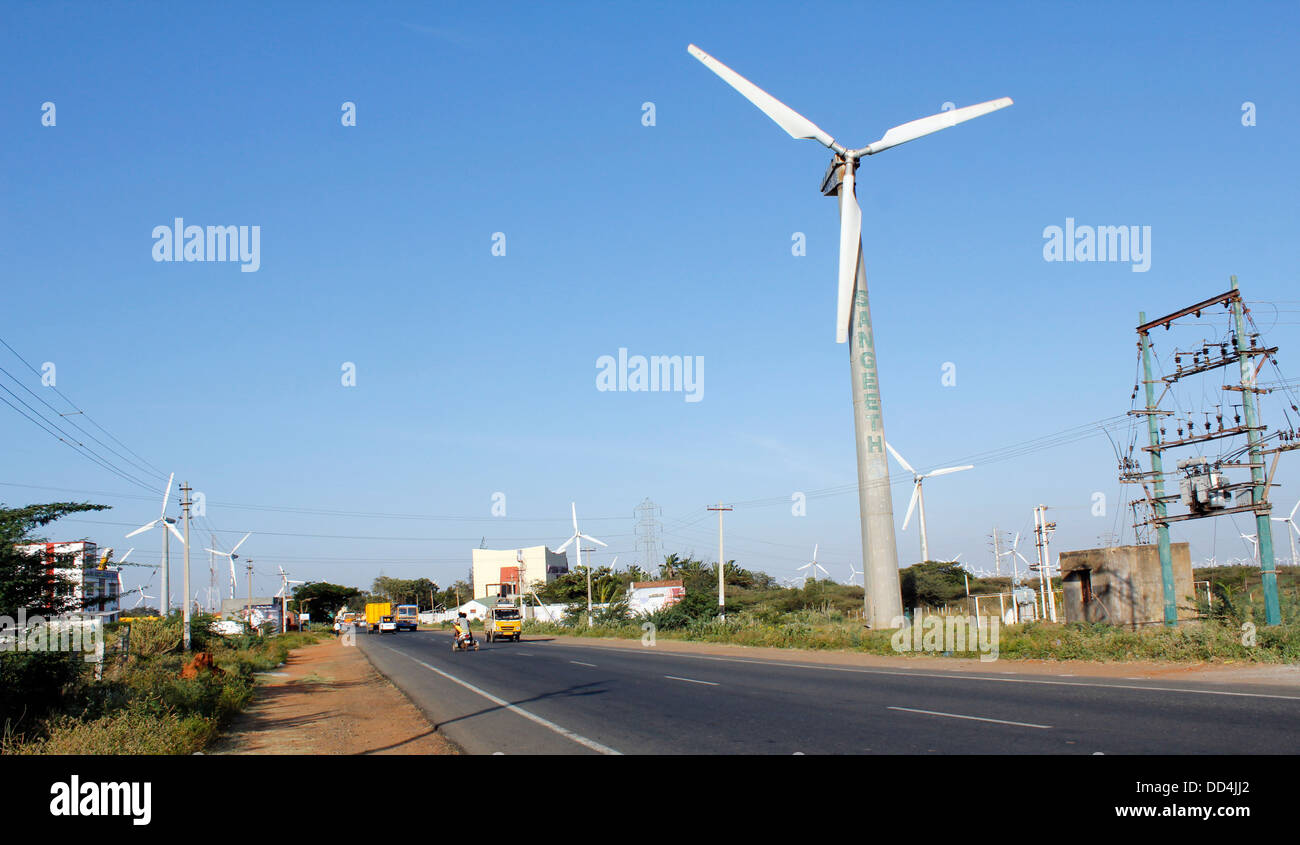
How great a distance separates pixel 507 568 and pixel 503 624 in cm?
7544

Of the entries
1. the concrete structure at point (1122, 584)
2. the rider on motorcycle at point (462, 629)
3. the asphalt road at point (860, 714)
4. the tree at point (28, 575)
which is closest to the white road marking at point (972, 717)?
the asphalt road at point (860, 714)

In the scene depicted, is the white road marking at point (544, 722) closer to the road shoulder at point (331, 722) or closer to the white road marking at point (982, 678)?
the road shoulder at point (331, 722)

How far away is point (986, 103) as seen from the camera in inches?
1284

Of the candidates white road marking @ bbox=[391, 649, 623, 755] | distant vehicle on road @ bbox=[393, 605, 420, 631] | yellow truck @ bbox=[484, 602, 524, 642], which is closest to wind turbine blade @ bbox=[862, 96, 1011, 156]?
white road marking @ bbox=[391, 649, 623, 755]

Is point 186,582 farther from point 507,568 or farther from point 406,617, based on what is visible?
point 507,568

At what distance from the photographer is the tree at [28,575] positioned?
13.7 metres

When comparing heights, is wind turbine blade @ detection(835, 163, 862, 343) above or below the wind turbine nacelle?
below

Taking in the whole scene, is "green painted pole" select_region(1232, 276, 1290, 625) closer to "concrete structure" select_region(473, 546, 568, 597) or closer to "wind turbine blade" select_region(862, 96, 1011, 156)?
"wind turbine blade" select_region(862, 96, 1011, 156)

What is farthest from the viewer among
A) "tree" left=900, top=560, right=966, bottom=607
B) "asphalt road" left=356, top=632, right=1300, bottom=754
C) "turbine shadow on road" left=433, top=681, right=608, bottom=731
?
"tree" left=900, top=560, right=966, bottom=607

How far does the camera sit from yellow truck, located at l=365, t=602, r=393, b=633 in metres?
90.0

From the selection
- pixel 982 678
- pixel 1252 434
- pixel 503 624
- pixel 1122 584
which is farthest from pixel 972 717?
pixel 503 624
